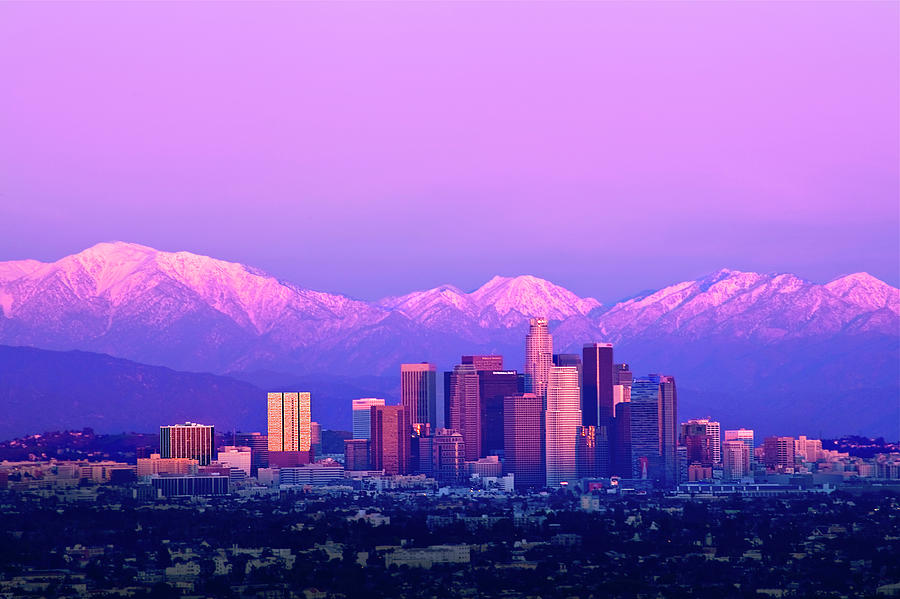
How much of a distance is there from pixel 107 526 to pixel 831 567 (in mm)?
54437

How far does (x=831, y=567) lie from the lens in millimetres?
129375

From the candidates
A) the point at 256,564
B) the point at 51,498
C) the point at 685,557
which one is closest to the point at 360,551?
the point at 256,564

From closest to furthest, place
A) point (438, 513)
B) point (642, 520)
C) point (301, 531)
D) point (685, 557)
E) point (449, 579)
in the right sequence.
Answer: point (449, 579) < point (685, 557) < point (301, 531) < point (642, 520) < point (438, 513)

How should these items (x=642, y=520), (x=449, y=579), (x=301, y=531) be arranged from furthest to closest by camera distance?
(x=642, y=520) < (x=301, y=531) < (x=449, y=579)

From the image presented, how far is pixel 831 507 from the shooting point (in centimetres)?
19500

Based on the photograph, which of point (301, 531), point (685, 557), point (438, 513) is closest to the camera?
point (685, 557)

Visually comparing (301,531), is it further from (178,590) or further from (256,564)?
(178,590)

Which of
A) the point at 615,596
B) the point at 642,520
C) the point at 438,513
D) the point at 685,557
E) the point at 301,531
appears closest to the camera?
the point at 615,596

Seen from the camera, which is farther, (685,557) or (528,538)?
(528,538)

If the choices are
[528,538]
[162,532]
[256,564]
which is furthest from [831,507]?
[256,564]

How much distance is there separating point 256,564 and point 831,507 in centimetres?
7711

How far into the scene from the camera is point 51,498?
198875 mm

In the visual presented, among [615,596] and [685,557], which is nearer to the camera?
[615,596]

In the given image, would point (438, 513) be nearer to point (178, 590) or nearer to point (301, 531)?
point (301, 531)
